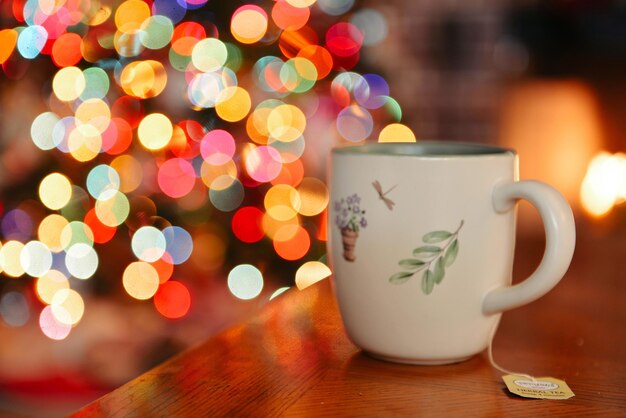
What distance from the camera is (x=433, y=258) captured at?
1.55 ft

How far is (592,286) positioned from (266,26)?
109 cm

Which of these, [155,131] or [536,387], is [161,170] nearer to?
[155,131]

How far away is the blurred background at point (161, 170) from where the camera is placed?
156 centimetres

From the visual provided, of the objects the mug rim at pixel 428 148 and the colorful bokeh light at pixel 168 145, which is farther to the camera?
the colorful bokeh light at pixel 168 145

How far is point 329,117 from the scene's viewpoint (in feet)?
6.54

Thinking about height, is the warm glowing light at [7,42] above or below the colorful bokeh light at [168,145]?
above

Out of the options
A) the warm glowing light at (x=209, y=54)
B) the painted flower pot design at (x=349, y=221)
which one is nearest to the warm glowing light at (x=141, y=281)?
the warm glowing light at (x=209, y=54)

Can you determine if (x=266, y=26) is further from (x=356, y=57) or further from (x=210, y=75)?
(x=356, y=57)

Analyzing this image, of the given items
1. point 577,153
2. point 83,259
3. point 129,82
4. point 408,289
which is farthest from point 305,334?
point 577,153

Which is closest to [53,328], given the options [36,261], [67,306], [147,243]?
[67,306]

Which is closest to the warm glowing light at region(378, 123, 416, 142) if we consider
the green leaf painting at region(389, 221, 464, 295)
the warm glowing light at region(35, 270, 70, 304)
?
the warm glowing light at region(35, 270, 70, 304)

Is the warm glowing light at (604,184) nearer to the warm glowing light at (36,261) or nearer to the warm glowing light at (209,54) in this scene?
the warm glowing light at (209,54)

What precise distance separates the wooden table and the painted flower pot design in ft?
0.23

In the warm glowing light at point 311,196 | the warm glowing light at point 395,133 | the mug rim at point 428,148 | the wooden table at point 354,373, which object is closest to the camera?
the wooden table at point 354,373
